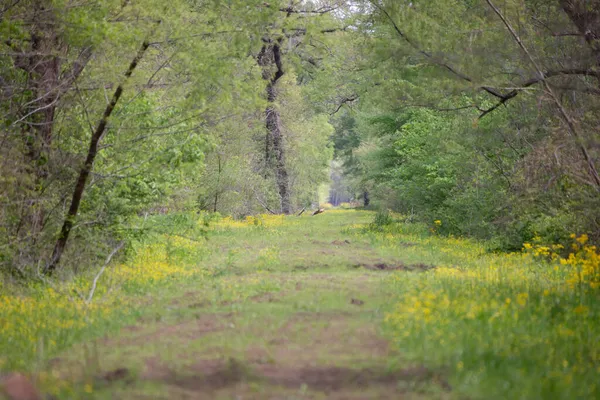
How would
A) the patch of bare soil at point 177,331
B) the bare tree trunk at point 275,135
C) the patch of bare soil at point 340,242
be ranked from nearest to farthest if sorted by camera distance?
the patch of bare soil at point 177,331
the patch of bare soil at point 340,242
the bare tree trunk at point 275,135

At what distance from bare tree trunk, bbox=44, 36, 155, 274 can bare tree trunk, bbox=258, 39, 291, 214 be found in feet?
86.4

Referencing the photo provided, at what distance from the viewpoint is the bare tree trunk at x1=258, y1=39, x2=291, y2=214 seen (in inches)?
1545

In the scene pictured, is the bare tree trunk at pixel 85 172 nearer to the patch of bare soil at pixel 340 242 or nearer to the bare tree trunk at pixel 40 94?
the bare tree trunk at pixel 40 94

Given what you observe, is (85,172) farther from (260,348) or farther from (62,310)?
(260,348)

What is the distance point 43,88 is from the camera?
14172 mm

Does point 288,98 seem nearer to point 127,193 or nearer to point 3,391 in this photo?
point 127,193

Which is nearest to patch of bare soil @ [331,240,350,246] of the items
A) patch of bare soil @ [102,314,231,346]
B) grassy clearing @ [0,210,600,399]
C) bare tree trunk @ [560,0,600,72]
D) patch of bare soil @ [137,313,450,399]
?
grassy clearing @ [0,210,600,399]

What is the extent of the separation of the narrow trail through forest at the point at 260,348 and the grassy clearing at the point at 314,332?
25 millimetres

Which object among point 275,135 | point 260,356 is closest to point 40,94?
point 260,356

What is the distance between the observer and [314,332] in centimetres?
840

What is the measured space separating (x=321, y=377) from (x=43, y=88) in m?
10.3

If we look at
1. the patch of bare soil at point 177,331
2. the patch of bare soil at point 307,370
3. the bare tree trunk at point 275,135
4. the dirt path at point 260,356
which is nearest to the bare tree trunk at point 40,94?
the dirt path at point 260,356

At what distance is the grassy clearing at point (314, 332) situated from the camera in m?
6.14

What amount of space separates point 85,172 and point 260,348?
681 cm
